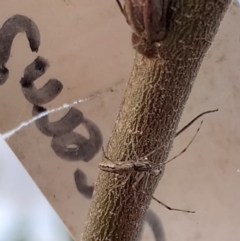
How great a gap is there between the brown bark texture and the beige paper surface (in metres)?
0.25

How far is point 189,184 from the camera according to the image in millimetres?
616

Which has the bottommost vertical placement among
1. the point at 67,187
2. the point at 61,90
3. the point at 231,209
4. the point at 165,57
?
the point at 231,209

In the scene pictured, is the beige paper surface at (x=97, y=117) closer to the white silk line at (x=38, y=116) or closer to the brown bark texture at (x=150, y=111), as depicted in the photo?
the white silk line at (x=38, y=116)

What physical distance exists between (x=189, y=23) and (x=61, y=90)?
347mm

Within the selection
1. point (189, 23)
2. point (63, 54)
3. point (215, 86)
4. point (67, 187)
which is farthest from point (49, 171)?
point (189, 23)

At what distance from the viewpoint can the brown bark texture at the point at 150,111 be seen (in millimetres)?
287

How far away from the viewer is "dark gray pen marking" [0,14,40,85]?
0.57 m

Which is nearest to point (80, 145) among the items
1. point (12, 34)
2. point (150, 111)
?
point (12, 34)

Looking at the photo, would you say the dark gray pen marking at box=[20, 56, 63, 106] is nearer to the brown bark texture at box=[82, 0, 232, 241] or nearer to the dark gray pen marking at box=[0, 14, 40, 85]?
the dark gray pen marking at box=[0, 14, 40, 85]

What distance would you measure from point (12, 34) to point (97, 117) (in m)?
0.17

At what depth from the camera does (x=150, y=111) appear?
12.4 inches

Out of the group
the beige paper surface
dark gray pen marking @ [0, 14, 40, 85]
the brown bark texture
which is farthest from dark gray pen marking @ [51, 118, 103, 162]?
the brown bark texture

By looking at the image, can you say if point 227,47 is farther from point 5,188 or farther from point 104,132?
point 5,188

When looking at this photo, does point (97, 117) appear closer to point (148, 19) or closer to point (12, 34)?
point (12, 34)
